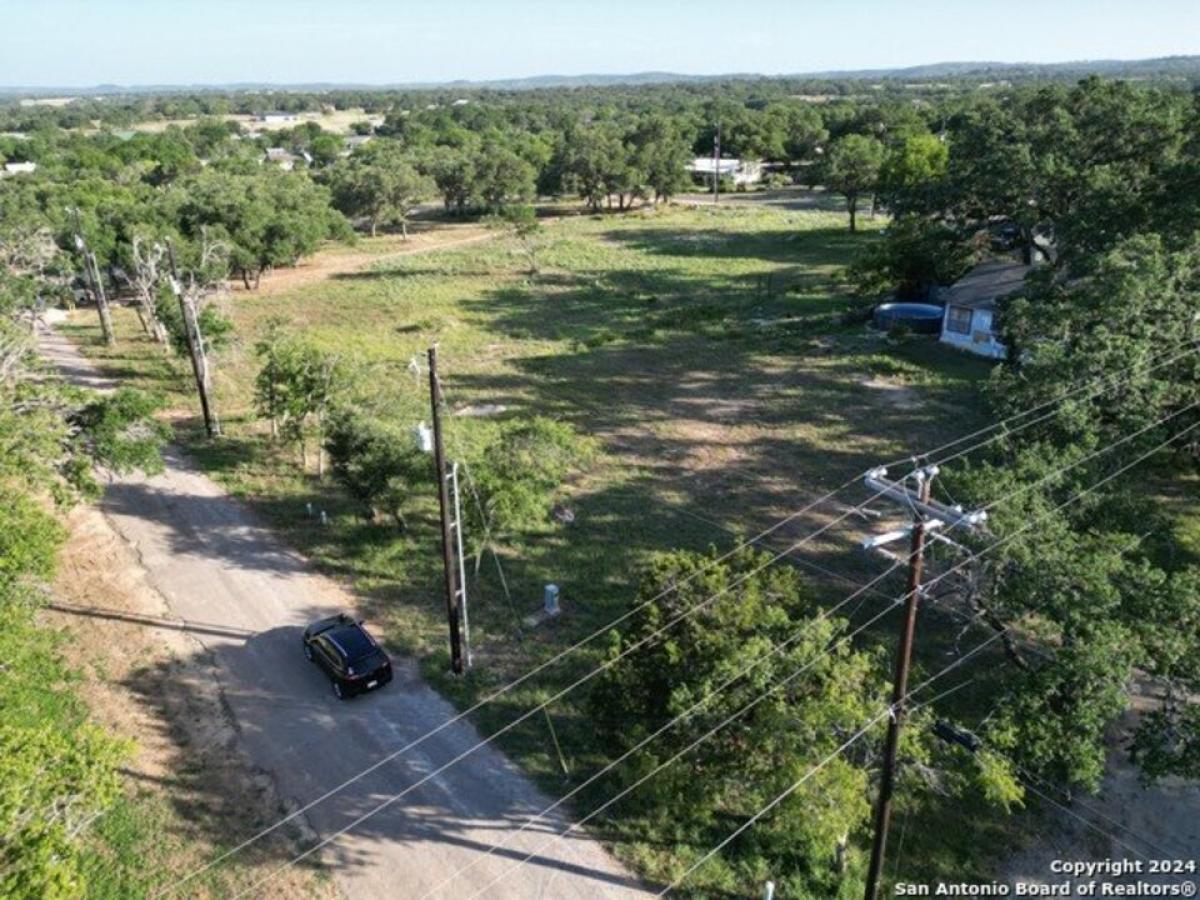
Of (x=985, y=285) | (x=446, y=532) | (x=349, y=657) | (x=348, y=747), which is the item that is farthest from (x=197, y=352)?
(x=985, y=285)

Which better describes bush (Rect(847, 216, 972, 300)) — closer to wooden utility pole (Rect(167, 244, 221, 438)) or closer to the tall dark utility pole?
wooden utility pole (Rect(167, 244, 221, 438))

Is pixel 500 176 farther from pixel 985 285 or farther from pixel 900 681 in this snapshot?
pixel 900 681

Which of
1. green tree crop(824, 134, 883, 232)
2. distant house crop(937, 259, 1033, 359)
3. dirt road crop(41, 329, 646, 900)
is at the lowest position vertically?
dirt road crop(41, 329, 646, 900)

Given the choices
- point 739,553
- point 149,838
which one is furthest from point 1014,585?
point 149,838

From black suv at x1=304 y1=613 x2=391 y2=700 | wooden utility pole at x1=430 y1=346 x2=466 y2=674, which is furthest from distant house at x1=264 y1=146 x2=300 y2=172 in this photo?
wooden utility pole at x1=430 y1=346 x2=466 y2=674

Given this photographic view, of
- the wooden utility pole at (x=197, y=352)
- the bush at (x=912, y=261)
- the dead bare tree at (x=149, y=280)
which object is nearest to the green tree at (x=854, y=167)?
the bush at (x=912, y=261)

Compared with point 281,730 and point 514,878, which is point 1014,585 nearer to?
point 514,878
